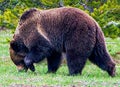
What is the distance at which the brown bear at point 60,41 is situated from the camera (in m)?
12.0

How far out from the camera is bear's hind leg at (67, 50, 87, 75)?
11990 mm

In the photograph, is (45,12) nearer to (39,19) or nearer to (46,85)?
(39,19)

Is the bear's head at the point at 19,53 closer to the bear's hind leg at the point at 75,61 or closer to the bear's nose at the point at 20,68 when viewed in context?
the bear's nose at the point at 20,68

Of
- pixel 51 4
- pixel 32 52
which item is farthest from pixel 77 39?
pixel 51 4

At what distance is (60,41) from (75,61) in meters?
0.75

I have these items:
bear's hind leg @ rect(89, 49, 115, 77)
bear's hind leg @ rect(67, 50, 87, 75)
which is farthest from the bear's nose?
bear's hind leg @ rect(89, 49, 115, 77)

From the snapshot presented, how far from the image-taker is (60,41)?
12422mm

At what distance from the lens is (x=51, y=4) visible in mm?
16500

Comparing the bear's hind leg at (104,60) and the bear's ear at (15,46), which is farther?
the bear's ear at (15,46)

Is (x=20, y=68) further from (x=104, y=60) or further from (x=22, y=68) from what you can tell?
(x=104, y=60)

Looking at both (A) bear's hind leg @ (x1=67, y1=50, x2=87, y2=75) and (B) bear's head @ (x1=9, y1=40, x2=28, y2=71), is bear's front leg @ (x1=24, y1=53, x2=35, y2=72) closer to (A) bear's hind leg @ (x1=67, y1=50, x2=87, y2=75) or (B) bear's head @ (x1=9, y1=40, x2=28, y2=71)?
(B) bear's head @ (x1=9, y1=40, x2=28, y2=71)

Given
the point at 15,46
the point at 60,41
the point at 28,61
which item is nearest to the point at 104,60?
the point at 60,41

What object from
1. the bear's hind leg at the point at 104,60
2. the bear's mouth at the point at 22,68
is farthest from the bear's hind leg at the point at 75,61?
the bear's mouth at the point at 22,68

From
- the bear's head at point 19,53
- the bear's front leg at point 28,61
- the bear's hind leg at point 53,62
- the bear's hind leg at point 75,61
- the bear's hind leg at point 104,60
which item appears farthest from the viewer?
the bear's hind leg at point 53,62
